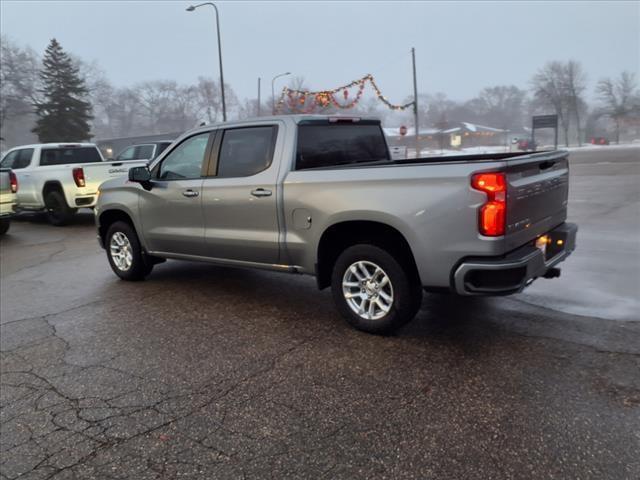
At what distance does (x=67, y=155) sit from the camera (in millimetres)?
13250

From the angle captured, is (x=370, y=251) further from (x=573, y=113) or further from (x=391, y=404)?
(x=573, y=113)

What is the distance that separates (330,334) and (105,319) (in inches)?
90.9

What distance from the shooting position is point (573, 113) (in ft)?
277

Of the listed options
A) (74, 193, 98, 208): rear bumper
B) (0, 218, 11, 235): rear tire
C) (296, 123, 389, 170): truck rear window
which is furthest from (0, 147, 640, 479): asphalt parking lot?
(0, 218, 11, 235): rear tire

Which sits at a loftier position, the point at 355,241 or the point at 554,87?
the point at 554,87

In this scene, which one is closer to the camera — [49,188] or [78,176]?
[78,176]

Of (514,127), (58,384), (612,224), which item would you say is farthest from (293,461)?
(514,127)

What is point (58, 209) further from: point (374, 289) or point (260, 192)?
point (374, 289)

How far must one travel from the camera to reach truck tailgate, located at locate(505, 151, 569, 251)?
3679 millimetres

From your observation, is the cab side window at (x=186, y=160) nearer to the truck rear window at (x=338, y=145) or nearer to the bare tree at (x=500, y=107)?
the truck rear window at (x=338, y=145)

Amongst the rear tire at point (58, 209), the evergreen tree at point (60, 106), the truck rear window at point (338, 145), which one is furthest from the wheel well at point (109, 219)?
the evergreen tree at point (60, 106)

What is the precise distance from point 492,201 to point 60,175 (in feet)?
35.9

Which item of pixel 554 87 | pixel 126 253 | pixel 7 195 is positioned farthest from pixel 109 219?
pixel 554 87

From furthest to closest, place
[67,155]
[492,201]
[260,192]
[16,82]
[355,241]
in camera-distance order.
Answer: [16,82] → [67,155] → [260,192] → [355,241] → [492,201]
